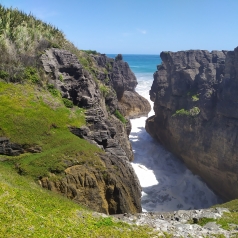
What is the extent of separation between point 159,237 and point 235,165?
786 inches

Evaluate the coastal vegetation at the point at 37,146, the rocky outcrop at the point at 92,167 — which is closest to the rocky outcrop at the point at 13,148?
the coastal vegetation at the point at 37,146

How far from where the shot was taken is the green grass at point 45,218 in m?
8.74

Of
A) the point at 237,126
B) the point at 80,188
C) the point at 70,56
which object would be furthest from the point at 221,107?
the point at 80,188

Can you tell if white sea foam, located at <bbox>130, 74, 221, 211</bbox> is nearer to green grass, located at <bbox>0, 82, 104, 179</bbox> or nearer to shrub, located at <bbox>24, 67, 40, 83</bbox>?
green grass, located at <bbox>0, 82, 104, 179</bbox>

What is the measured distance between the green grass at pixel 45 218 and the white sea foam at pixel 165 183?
16.7 m

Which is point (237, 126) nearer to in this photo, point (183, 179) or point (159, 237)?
point (183, 179)

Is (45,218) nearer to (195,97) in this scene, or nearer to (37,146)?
(37,146)

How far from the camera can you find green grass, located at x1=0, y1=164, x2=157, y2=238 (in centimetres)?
874

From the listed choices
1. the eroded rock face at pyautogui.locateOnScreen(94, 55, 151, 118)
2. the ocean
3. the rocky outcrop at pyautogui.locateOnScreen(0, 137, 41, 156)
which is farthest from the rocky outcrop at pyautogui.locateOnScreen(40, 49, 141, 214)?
the eroded rock face at pyautogui.locateOnScreen(94, 55, 151, 118)

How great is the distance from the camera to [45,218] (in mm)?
9469

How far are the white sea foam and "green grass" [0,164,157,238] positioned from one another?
16698mm

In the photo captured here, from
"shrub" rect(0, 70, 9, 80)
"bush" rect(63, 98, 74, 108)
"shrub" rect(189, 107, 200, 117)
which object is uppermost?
"shrub" rect(0, 70, 9, 80)

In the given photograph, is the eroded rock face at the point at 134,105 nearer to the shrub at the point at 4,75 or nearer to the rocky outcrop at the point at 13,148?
the shrub at the point at 4,75

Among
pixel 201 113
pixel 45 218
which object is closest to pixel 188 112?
pixel 201 113
